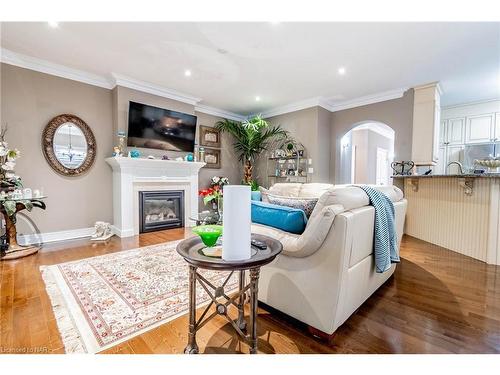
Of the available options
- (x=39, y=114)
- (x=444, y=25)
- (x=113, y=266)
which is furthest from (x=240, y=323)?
(x=39, y=114)

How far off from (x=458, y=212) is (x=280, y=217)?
3.16 meters

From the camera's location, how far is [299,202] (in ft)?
5.64

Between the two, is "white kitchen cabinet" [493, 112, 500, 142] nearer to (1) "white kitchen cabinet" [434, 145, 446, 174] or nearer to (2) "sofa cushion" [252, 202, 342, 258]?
(1) "white kitchen cabinet" [434, 145, 446, 174]

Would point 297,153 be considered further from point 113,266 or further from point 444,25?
point 113,266

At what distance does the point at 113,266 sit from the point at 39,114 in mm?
2647

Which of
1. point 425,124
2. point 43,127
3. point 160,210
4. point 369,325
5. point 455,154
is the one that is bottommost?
point 369,325

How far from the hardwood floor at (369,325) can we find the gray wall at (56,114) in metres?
1.35

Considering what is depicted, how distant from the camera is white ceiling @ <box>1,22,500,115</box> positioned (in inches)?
103

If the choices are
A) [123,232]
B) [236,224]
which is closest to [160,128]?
[123,232]

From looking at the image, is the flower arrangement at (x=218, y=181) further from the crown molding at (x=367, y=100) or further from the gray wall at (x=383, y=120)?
the crown molding at (x=367, y=100)

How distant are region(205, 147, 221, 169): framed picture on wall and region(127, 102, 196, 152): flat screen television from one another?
0.66 metres

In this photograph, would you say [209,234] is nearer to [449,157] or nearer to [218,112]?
[218,112]

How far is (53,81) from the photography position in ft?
11.6

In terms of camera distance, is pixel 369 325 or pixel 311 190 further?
pixel 311 190
